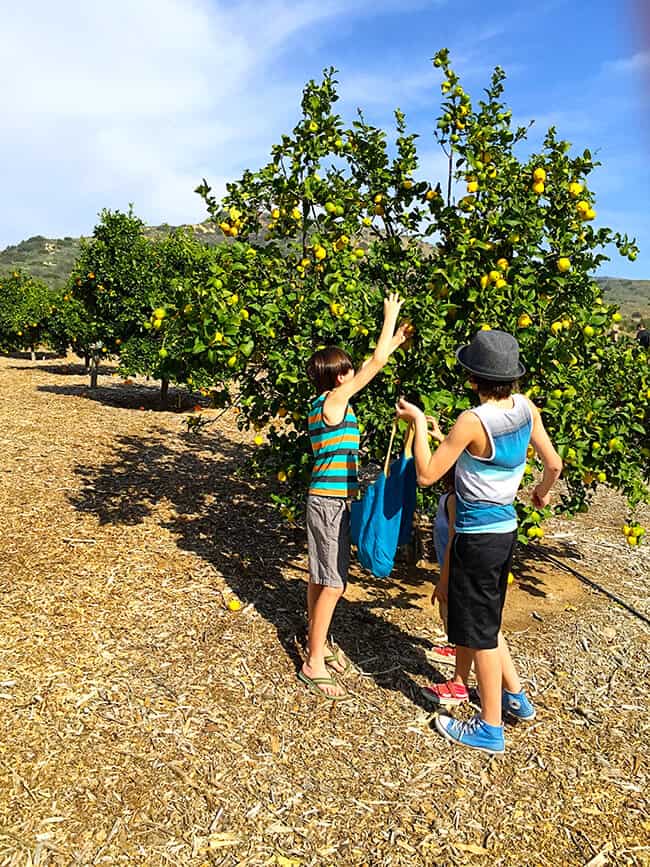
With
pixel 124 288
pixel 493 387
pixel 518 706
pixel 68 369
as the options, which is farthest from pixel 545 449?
pixel 68 369

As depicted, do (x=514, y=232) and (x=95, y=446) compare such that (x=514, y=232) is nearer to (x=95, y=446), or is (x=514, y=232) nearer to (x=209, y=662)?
(x=209, y=662)

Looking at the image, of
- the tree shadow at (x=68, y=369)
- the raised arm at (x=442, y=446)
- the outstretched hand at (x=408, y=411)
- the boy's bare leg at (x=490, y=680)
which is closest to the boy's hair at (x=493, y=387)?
the raised arm at (x=442, y=446)

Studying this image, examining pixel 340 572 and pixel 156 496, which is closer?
pixel 340 572

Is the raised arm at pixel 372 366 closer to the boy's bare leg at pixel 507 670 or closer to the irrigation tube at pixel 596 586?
the boy's bare leg at pixel 507 670

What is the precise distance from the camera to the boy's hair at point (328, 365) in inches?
133

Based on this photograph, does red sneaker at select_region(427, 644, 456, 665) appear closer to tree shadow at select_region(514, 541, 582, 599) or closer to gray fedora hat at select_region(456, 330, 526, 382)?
tree shadow at select_region(514, 541, 582, 599)

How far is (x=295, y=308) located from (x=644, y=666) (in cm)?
309

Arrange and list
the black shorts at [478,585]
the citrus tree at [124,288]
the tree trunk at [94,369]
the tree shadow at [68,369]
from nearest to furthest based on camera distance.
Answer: the black shorts at [478,585]
the citrus tree at [124,288]
the tree trunk at [94,369]
the tree shadow at [68,369]

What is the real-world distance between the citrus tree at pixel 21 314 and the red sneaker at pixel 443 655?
19.9 m

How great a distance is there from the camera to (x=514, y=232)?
3.99m

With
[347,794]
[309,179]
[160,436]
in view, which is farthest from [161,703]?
[160,436]

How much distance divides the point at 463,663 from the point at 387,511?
0.89 m

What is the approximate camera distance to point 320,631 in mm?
3592

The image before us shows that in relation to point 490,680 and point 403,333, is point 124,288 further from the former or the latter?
point 490,680
